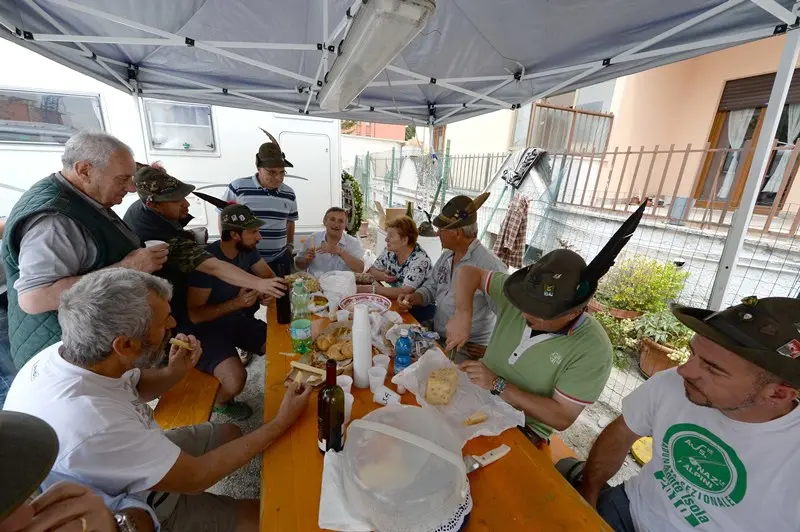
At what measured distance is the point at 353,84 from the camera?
2824mm

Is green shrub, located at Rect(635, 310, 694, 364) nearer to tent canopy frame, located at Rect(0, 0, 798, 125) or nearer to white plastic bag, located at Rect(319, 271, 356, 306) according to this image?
tent canopy frame, located at Rect(0, 0, 798, 125)

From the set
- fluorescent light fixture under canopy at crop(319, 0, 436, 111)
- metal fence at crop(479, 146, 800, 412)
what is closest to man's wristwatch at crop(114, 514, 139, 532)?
fluorescent light fixture under canopy at crop(319, 0, 436, 111)

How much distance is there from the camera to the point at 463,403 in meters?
1.60

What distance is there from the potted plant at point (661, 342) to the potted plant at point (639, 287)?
0.19 meters

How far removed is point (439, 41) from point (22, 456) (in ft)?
12.1

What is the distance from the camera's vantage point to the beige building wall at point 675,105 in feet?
20.7

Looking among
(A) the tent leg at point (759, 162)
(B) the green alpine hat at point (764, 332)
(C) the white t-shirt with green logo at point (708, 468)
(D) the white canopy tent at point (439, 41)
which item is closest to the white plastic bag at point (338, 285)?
(D) the white canopy tent at point (439, 41)

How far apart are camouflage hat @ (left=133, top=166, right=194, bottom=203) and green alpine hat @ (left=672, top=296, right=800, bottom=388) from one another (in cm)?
336

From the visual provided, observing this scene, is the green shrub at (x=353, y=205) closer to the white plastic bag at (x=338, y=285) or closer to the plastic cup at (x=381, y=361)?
the white plastic bag at (x=338, y=285)

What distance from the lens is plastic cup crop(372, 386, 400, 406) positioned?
5.28ft

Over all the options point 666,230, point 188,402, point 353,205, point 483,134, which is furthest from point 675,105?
point 188,402

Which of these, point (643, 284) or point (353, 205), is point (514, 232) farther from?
point (353, 205)

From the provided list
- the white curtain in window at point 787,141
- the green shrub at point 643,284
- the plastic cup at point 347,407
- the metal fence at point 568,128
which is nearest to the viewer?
the plastic cup at point 347,407

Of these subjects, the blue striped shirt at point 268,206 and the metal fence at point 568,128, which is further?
the metal fence at point 568,128
